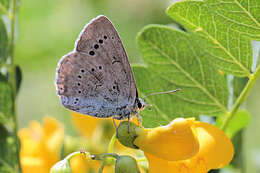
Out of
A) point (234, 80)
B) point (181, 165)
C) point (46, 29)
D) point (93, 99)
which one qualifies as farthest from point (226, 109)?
point (46, 29)

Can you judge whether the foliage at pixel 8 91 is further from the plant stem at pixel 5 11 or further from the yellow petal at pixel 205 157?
the yellow petal at pixel 205 157

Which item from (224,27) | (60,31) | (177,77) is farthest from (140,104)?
(60,31)

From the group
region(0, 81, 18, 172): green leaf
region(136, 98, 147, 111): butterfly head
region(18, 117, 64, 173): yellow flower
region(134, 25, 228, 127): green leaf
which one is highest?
region(134, 25, 228, 127): green leaf

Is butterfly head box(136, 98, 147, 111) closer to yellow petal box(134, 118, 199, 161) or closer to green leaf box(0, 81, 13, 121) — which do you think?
yellow petal box(134, 118, 199, 161)

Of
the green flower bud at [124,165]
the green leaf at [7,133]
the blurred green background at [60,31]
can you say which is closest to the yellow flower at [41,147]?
the green leaf at [7,133]

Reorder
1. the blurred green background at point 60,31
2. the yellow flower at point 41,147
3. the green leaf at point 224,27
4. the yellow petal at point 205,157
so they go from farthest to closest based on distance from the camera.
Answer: the blurred green background at point 60,31 → the yellow flower at point 41,147 → the yellow petal at point 205,157 → the green leaf at point 224,27

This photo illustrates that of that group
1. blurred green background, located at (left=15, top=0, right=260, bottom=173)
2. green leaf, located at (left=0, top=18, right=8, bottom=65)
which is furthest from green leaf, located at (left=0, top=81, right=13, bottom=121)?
blurred green background, located at (left=15, top=0, right=260, bottom=173)

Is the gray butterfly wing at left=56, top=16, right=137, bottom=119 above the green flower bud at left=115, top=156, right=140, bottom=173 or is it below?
above
